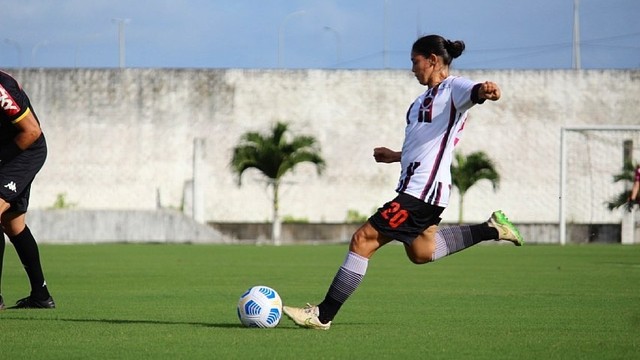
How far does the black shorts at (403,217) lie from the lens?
7.90 meters

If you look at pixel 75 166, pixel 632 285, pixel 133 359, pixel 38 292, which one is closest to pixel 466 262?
pixel 632 285

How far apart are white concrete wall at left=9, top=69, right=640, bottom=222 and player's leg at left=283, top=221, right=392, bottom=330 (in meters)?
37.6

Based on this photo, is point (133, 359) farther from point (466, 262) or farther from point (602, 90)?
point (602, 90)

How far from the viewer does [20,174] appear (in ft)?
30.5

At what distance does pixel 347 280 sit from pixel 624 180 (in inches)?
1454

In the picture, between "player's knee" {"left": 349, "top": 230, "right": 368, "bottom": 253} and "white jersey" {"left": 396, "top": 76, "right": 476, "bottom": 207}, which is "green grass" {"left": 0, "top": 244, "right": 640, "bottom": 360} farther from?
"white jersey" {"left": 396, "top": 76, "right": 476, "bottom": 207}

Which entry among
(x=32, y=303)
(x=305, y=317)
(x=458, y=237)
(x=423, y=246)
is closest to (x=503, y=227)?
(x=458, y=237)

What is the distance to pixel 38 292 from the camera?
999 cm

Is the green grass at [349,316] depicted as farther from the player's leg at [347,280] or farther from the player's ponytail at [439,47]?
the player's ponytail at [439,47]

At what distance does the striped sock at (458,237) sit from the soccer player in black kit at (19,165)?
326cm

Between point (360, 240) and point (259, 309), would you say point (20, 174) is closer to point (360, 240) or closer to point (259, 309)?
point (259, 309)

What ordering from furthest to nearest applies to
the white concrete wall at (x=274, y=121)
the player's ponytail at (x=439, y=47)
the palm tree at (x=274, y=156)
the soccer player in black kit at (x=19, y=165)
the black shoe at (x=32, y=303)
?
the white concrete wall at (x=274, y=121)
the palm tree at (x=274, y=156)
the black shoe at (x=32, y=303)
the soccer player in black kit at (x=19, y=165)
the player's ponytail at (x=439, y=47)

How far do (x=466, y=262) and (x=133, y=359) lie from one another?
52.0ft

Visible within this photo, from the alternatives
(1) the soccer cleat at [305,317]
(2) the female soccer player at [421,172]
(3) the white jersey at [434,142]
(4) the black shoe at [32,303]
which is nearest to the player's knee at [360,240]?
(2) the female soccer player at [421,172]
